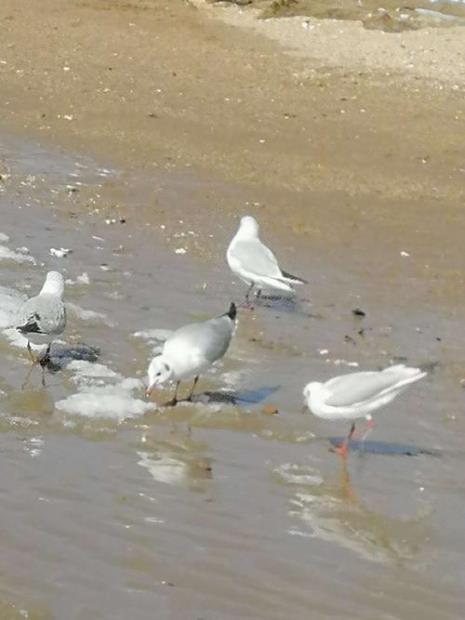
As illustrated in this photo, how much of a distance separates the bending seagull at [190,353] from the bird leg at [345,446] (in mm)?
864

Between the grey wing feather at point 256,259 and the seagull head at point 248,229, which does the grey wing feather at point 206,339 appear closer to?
the grey wing feather at point 256,259

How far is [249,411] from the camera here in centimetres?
734

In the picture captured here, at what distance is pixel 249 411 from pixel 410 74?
32.4ft

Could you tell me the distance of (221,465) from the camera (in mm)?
6598

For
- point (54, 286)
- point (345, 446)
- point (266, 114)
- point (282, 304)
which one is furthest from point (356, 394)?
point (266, 114)

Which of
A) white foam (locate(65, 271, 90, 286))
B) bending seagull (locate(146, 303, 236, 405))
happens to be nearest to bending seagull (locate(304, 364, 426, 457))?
bending seagull (locate(146, 303, 236, 405))

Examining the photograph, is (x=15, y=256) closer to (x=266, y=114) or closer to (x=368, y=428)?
(x=368, y=428)

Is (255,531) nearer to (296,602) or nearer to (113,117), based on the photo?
(296,602)

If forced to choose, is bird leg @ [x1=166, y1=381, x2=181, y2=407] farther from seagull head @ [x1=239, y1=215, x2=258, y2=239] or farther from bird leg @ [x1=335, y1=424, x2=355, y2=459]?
seagull head @ [x1=239, y1=215, x2=258, y2=239]

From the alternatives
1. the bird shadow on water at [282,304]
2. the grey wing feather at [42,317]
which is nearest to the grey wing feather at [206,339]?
the grey wing feather at [42,317]

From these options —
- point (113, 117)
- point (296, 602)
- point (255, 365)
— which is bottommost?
point (113, 117)

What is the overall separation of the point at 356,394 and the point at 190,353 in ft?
3.00

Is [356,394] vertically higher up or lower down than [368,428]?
higher up

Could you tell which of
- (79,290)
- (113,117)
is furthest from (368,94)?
(79,290)
